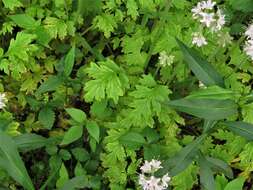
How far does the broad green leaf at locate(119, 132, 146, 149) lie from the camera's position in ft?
7.51

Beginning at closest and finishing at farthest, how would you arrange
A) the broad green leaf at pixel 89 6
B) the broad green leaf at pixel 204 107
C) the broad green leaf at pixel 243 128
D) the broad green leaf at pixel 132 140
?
the broad green leaf at pixel 204 107 → the broad green leaf at pixel 243 128 → the broad green leaf at pixel 132 140 → the broad green leaf at pixel 89 6

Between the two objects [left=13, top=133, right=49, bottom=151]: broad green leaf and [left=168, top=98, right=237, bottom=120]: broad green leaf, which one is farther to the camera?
[left=13, top=133, right=49, bottom=151]: broad green leaf

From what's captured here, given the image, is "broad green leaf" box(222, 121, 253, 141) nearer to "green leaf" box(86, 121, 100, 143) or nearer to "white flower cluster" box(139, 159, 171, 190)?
"white flower cluster" box(139, 159, 171, 190)

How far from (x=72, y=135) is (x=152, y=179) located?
0.45 metres

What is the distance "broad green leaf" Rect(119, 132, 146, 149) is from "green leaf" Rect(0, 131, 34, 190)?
0.47 meters

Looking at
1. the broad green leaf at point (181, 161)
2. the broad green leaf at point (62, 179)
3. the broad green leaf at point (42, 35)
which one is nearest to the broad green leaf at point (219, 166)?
the broad green leaf at point (181, 161)

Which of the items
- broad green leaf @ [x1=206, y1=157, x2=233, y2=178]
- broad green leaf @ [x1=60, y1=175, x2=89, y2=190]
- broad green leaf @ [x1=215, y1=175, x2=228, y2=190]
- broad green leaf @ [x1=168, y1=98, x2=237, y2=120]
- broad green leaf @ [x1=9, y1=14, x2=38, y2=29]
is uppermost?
broad green leaf @ [x1=9, y1=14, x2=38, y2=29]

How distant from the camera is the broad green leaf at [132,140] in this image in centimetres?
229

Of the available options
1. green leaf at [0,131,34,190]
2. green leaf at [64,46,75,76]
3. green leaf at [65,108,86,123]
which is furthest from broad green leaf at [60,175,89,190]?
green leaf at [64,46,75,76]

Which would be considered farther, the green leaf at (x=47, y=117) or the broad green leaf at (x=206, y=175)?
the green leaf at (x=47, y=117)

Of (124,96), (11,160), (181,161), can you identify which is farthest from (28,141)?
(181,161)

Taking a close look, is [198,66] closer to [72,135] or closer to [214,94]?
[214,94]

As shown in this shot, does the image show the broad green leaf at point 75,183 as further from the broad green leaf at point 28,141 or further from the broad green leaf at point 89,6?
the broad green leaf at point 89,6

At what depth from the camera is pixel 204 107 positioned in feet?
6.38
